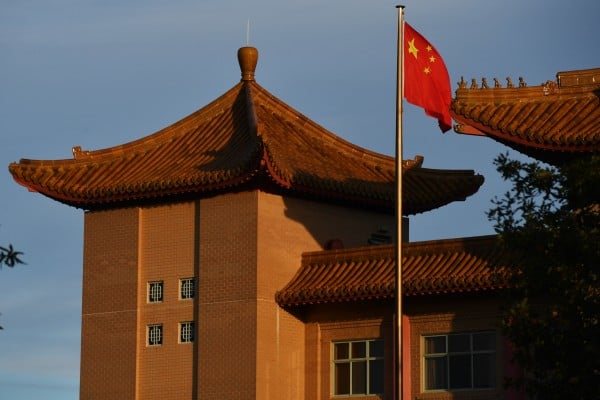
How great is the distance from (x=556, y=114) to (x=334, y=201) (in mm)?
5137

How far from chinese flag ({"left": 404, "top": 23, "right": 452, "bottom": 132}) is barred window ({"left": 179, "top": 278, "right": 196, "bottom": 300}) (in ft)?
25.6

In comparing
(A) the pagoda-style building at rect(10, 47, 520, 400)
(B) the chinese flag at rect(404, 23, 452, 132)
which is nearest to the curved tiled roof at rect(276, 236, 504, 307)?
(A) the pagoda-style building at rect(10, 47, 520, 400)

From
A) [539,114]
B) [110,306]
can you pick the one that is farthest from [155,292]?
[539,114]

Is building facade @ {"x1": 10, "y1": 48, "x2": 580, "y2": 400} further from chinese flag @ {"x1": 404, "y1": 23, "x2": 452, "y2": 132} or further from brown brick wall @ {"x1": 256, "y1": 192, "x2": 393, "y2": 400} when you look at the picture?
chinese flag @ {"x1": 404, "y1": 23, "x2": 452, "y2": 132}

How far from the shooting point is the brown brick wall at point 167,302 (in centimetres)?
3139

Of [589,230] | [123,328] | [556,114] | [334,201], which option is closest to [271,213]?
[334,201]

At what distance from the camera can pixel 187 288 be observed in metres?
31.8

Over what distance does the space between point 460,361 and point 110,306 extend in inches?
281

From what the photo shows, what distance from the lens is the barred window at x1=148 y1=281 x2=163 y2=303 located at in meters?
32.0

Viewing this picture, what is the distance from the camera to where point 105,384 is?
32000 millimetres

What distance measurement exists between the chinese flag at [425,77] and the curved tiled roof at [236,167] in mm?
5568

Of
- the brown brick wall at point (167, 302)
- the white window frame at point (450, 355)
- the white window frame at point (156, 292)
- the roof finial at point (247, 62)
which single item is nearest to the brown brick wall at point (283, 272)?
the brown brick wall at point (167, 302)

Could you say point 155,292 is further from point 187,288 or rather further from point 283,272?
point 283,272

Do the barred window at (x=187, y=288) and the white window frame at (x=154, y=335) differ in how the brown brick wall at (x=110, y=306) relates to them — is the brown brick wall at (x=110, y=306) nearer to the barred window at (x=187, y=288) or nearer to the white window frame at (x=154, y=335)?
the white window frame at (x=154, y=335)
